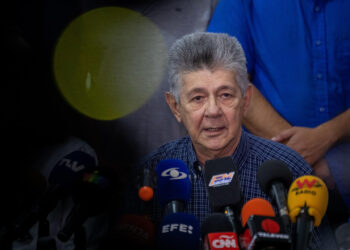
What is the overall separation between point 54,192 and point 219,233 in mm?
445

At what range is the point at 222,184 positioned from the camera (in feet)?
3.10

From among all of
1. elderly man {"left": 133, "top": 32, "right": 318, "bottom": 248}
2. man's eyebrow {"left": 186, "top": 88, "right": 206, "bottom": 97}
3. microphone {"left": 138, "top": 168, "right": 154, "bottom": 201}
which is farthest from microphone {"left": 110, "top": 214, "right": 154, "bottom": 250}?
man's eyebrow {"left": 186, "top": 88, "right": 206, "bottom": 97}

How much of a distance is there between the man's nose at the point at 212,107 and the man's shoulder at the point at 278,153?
290 mm

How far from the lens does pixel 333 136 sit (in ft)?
5.11

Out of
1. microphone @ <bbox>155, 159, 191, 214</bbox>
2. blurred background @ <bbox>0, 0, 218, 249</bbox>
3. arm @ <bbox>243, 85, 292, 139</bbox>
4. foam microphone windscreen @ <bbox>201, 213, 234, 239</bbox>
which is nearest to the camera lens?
foam microphone windscreen @ <bbox>201, 213, 234, 239</bbox>

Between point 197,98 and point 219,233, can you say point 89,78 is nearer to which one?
point 197,98

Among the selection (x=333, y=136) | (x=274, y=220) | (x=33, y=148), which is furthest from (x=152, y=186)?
(x=33, y=148)

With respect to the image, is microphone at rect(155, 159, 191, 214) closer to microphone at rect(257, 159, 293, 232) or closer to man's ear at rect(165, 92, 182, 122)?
microphone at rect(257, 159, 293, 232)

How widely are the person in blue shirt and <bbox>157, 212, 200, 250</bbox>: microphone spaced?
84 centimetres

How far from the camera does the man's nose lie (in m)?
1.39

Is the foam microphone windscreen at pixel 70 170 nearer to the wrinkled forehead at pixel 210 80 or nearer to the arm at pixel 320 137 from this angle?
the wrinkled forehead at pixel 210 80

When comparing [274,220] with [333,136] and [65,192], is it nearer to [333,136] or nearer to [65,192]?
[65,192]

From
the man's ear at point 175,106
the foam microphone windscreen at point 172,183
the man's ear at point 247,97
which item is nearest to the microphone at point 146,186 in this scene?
the foam microphone windscreen at point 172,183

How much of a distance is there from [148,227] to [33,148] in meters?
1.14
